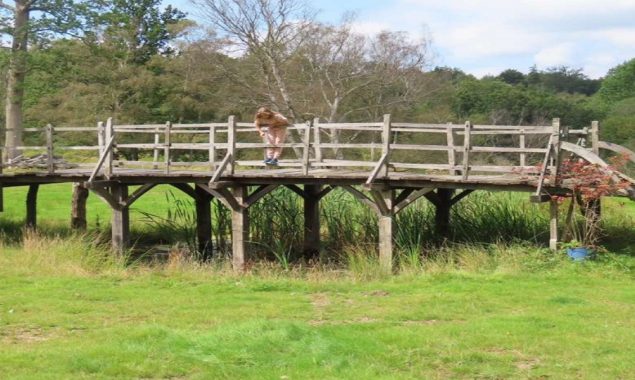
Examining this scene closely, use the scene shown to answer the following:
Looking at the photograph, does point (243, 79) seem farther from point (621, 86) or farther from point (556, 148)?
point (621, 86)

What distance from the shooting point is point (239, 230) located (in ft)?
59.4

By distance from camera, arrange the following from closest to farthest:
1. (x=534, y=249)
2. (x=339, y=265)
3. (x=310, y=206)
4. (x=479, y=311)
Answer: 1. (x=479, y=311)
2. (x=534, y=249)
3. (x=339, y=265)
4. (x=310, y=206)

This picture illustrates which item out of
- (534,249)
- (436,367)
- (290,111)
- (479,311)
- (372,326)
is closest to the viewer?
(436,367)

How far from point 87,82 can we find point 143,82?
328cm

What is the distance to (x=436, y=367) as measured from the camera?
25.8 feet

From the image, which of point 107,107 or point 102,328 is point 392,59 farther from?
point 102,328

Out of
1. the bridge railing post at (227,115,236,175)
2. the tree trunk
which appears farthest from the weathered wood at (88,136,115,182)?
the tree trunk

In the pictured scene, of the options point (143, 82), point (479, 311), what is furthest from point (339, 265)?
point (143, 82)

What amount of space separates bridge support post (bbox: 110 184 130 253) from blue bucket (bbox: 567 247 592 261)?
10.0 metres

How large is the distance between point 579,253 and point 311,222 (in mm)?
7648

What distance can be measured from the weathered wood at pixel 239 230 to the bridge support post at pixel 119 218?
2959mm

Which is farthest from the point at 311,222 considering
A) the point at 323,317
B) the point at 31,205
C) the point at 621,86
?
the point at 621,86

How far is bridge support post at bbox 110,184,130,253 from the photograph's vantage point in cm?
1942

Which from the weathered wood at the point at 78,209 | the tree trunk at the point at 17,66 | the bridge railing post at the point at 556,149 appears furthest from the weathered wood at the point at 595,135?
the tree trunk at the point at 17,66
